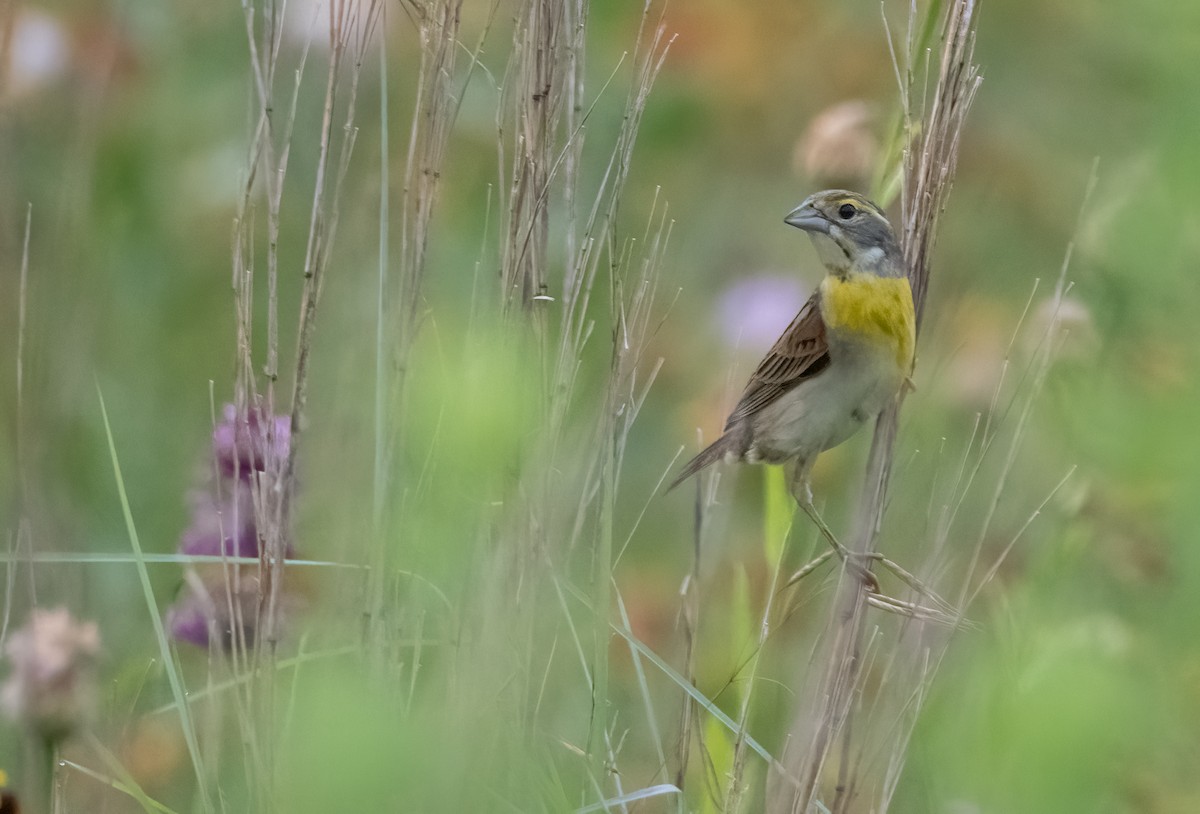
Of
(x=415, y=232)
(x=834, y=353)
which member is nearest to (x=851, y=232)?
(x=834, y=353)

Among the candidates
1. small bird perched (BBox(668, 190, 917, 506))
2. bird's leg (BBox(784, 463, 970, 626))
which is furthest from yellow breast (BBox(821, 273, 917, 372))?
bird's leg (BBox(784, 463, 970, 626))

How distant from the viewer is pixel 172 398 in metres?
2.22

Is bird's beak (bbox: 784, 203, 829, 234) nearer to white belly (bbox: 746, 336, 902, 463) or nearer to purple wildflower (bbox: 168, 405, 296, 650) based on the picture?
white belly (bbox: 746, 336, 902, 463)

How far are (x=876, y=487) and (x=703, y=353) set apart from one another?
1.32 metres

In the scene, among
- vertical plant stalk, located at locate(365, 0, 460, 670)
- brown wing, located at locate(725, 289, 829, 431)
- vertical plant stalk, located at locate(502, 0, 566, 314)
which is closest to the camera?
vertical plant stalk, located at locate(365, 0, 460, 670)

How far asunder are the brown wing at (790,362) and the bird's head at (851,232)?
107 millimetres

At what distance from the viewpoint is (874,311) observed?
1588 mm

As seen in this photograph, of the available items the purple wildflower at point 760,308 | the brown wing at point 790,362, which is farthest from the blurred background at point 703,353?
the brown wing at point 790,362

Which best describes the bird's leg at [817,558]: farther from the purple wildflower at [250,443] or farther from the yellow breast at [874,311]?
the purple wildflower at [250,443]

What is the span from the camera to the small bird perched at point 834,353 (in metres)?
1.56

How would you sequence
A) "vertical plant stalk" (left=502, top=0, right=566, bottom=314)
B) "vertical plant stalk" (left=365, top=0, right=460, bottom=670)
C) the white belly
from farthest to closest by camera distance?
the white belly
"vertical plant stalk" (left=502, top=0, right=566, bottom=314)
"vertical plant stalk" (left=365, top=0, right=460, bottom=670)

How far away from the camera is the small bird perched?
1.56 meters

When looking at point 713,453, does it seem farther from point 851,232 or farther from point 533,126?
point 533,126

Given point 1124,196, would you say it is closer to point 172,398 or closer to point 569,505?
point 569,505
